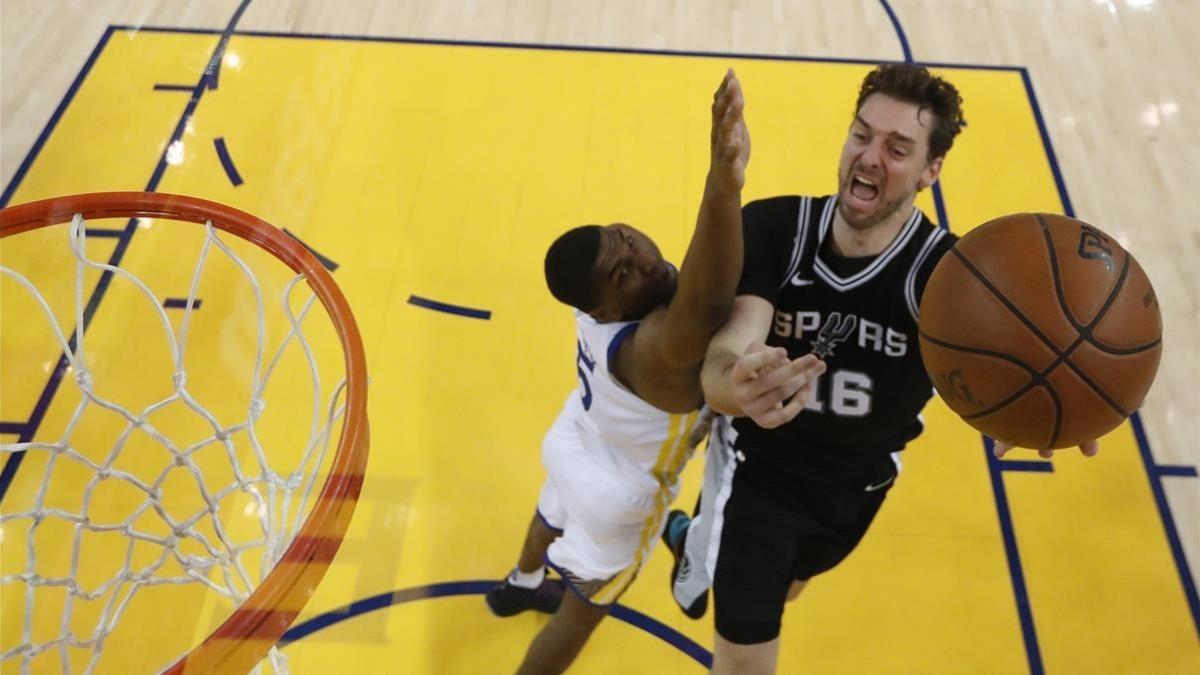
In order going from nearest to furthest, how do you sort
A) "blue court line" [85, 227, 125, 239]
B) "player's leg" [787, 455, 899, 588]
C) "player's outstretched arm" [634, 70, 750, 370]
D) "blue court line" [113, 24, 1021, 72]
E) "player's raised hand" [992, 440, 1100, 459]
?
1. "player's outstretched arm" [634, 70, 750, 370]
2. "player's raised hand" [992, 440, 1100, 459]
3. "player's leg" [787, 455, 899, 588]
4. "blue court line" [85, 227, 125, 239]
5. "blue court line" [113, 24, 1021, 72]

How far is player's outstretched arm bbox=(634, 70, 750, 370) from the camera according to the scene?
1519mm

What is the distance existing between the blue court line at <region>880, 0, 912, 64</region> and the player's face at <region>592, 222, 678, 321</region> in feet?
9.72

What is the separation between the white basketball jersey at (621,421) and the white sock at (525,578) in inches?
24.1

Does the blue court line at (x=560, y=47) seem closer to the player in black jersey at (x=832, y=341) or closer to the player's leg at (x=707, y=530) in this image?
the player in black jersey at (x=832, y=341)

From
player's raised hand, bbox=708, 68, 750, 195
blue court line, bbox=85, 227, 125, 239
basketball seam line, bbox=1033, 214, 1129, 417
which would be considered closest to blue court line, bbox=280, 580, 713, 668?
basketball seam line, bbox=1033, 214, 1129, 417

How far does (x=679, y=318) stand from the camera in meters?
1.77

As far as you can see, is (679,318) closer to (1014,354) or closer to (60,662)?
(1014,354)

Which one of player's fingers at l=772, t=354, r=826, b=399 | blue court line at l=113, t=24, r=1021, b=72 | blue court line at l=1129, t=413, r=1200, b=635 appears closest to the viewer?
player's fingers at l=772, t=354, r=826, b=399

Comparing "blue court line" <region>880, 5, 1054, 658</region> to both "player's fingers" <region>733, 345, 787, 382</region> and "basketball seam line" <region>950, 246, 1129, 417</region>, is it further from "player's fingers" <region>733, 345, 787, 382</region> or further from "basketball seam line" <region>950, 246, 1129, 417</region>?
"player's fingers" <region>733, 345, 787, 382</region>

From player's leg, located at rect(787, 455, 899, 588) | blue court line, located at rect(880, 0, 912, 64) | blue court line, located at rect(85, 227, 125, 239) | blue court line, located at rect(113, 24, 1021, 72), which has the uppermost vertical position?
blue court line, located at rect(880, 0, 912, 64)

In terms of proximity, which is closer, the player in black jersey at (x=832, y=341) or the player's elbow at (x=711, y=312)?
the player's elbow at (x=711, y=312)

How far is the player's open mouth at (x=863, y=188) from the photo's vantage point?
6.51ft

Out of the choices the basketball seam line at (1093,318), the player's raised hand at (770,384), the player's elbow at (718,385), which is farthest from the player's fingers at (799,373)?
the basketball seam line at (1093,318)

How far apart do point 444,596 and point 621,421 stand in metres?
0.99
